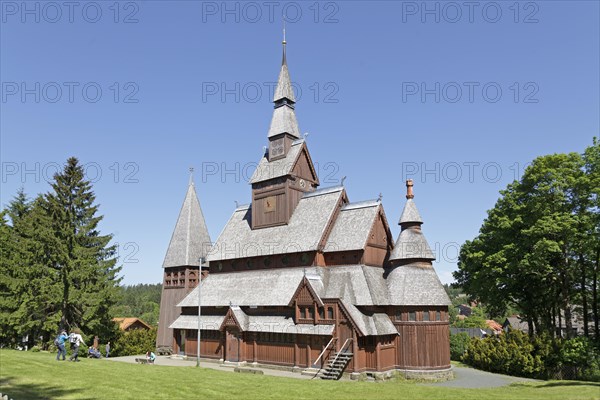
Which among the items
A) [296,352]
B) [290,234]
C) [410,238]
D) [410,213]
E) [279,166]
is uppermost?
[279,166]

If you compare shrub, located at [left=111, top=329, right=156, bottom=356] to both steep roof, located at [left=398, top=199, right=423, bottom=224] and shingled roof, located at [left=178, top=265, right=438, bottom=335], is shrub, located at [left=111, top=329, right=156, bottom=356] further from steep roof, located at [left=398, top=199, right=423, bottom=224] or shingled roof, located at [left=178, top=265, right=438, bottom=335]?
steep roof, located at [left=398, top=199, right=423, bottom=224]

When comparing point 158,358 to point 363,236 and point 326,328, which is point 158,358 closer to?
point 326,328

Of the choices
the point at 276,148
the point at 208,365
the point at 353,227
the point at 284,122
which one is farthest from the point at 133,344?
the point at 284,122

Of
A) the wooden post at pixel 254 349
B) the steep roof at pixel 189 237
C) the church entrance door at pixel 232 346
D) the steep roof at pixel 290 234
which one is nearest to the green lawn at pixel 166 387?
the wooden post at pixel 254 349

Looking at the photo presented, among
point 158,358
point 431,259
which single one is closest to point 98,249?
point 158,358

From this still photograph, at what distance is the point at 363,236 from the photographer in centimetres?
3700

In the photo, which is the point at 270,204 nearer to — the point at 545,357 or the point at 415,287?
the point at 415,287

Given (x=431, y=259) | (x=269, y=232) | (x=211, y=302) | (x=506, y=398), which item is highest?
(x=269, y=232)

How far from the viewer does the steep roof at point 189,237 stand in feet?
160

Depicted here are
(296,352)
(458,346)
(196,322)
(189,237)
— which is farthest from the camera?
(189,237)

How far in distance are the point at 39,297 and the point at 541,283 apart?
4928 cm

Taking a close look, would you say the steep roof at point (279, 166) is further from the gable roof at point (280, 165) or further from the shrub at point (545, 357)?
the shrub at point (545, 357)

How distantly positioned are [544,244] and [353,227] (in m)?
15.9

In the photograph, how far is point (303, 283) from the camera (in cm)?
3456
